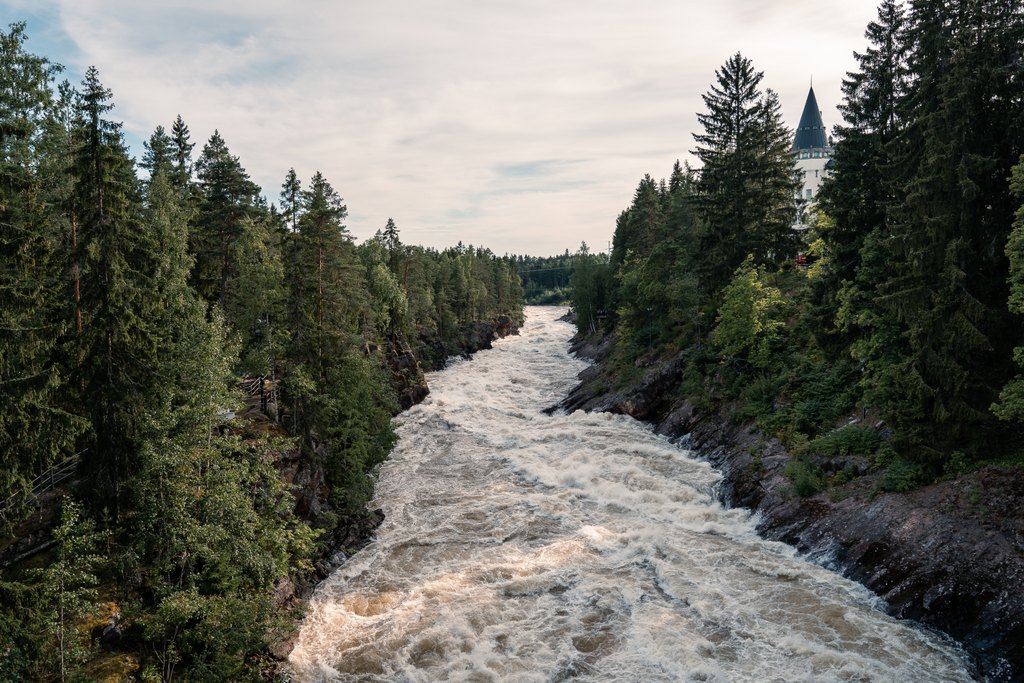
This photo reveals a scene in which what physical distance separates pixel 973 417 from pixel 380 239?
6307 cm

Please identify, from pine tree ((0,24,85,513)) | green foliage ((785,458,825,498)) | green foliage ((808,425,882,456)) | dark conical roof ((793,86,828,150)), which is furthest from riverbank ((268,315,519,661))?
dark conical roof ((793,86,828,150))

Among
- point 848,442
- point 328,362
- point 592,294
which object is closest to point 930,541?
point 848,442

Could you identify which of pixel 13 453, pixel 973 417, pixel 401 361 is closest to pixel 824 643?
pixel 973 417

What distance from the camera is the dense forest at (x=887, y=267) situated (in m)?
18.0

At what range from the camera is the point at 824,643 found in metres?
15.6

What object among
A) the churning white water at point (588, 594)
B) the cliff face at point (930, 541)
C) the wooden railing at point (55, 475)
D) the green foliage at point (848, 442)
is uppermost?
the wooden railing at point (55, 475)

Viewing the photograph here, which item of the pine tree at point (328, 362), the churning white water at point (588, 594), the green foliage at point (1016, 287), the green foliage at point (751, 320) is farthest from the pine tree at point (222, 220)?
the green foliage at point (1016, 287)

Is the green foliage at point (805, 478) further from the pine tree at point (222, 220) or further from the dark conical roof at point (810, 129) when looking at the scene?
the dark conical roof at point (810, 129)

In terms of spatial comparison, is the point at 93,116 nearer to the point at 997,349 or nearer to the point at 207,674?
the point at 207,674

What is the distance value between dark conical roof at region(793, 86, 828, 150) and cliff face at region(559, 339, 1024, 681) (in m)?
105

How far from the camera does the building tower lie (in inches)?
4277

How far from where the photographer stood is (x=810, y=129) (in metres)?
112

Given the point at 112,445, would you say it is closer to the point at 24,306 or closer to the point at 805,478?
the point at 24,306

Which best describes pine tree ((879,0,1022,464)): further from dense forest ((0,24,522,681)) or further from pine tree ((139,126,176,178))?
pine tree ((139,126,176,178))
